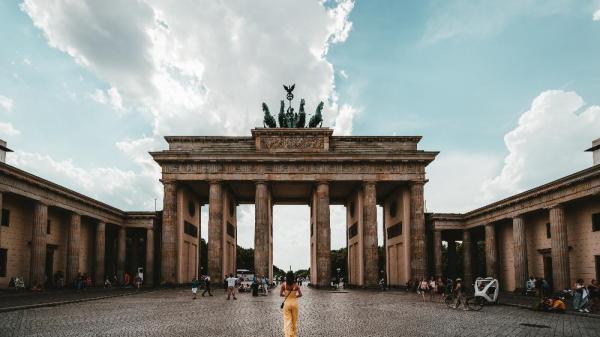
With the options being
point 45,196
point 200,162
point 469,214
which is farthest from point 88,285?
point 469,214

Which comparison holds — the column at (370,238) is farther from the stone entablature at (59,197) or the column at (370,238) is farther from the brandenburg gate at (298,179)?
the stone entablature at (59,197)

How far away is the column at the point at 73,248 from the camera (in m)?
42.3

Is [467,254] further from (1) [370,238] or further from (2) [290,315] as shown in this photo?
(2) [290,315]

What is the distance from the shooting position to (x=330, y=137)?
51.7 m

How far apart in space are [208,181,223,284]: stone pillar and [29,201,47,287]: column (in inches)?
596

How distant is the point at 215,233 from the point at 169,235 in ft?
14.0

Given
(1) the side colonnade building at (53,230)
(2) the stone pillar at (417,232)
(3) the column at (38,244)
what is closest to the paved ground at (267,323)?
(3) the column at (38,244)

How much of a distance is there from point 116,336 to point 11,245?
90.4ft

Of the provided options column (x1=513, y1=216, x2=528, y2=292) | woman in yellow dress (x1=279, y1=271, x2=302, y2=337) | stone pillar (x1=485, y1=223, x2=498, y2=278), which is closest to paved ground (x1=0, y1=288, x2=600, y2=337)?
woman in yellow dress (x1=279, y1=271, x2=302, y2=337)

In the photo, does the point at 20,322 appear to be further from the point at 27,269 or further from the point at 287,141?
the point at 287,141

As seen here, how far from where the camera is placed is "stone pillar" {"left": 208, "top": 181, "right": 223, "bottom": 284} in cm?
4825

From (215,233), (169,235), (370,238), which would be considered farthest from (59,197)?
(370,238)

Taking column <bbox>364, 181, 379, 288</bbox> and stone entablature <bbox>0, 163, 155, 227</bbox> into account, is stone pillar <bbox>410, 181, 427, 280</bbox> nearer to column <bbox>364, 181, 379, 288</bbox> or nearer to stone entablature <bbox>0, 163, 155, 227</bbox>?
column <bbox>364, 181, 379, 288</bbox>

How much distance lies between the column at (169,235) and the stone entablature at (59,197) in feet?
18.5
